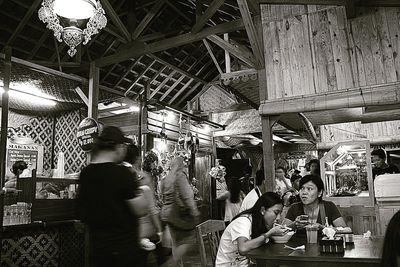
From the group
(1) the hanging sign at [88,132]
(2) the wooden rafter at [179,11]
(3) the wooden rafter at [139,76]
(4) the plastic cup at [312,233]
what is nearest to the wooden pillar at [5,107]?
(1) the hanging sign at [88,132]

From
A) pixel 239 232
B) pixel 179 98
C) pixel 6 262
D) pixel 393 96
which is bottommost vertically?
pixel 6 262

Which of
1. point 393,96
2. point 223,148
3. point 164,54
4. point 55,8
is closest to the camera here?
point 55,8

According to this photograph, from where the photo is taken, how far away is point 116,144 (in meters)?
2.62

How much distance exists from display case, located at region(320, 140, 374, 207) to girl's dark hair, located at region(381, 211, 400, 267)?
14.9 feet

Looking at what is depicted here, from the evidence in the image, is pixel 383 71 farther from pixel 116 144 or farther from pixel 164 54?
pixel 164 54

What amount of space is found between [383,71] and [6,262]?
18.7ft

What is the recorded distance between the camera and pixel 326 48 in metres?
5.17

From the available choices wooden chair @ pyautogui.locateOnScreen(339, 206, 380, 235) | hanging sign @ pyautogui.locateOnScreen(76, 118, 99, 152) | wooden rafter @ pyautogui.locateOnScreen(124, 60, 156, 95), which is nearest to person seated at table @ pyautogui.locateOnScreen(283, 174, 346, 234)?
wooden chair @ pyautogui.locateOnScreen(339, 206, 380, 235)

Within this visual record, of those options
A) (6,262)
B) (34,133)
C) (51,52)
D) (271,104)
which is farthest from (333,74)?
(34,133)

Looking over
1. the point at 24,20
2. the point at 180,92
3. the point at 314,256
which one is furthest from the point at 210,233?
the point at 180,92

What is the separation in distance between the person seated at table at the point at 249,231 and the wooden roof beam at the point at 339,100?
220cm

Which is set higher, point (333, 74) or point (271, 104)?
point (333, 74)

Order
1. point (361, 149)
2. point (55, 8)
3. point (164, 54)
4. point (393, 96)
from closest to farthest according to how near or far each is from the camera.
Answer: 1. point (55, 8)
2. point (393, 96)
3. point (361, 149)
4. point (164, 54)

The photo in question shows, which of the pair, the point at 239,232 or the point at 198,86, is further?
the point at 198,86
